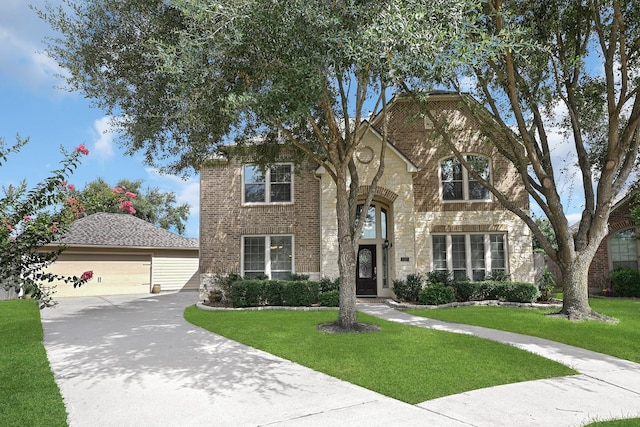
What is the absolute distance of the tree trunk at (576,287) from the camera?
11.6 metres

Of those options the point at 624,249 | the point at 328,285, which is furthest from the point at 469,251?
the point at 624,249

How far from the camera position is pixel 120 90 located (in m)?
10.5

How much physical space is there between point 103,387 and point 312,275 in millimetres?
11265

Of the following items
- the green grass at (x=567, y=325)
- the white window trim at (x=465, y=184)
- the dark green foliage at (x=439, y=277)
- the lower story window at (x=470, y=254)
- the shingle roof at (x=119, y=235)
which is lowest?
the green grass at (x=567, y=325)

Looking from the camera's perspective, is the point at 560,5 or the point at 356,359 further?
the point at 560,5

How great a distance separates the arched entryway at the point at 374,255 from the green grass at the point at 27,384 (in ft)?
37.0

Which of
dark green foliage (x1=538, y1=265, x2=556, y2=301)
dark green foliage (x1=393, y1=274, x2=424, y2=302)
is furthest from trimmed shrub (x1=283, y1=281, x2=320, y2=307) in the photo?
dark green foliage (x1=538, y1=265, x2=556, y2=301)

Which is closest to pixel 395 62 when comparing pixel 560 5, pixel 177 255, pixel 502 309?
pixel 560 5

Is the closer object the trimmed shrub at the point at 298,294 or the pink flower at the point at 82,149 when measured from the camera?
the pink flower at the point at 82,149

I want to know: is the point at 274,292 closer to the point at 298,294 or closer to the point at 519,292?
the point at 298,294

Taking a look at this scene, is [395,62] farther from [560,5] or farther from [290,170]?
[290,170]

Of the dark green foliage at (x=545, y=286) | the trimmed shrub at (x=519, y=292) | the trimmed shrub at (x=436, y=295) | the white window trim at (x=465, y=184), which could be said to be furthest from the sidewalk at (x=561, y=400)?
the white window trim at (x=465, y=184)

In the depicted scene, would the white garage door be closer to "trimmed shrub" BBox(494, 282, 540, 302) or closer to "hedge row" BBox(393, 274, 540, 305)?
"hedge row" BBox(393, 274, 540, 305)

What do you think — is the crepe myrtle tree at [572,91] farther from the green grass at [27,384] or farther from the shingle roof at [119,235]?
the shingle roof at [119,235]
